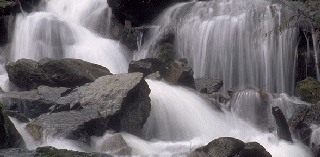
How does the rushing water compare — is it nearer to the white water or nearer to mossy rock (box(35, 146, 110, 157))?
the white water

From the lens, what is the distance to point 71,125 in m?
7.45

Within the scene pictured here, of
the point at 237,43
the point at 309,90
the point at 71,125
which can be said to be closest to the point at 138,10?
the point at 237,43

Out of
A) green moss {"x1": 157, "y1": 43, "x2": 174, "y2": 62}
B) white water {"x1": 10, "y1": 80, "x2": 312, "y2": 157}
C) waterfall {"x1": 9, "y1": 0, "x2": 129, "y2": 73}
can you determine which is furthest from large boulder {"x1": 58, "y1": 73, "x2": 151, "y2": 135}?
waterfall {"x1": 9, "y1": 0, "x2": 129, "y2": 73}

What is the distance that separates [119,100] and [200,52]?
22.4ft

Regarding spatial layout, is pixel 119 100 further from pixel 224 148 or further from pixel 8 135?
pixel 224 148

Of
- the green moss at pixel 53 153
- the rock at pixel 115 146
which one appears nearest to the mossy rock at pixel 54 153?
the green moss at pixel 53 153

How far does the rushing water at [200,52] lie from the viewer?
32.8ft

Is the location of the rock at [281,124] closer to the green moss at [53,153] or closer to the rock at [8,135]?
the green moss at [53,153]

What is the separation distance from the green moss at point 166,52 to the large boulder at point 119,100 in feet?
17.3

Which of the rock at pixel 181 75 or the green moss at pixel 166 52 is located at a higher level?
the green moss at pixel 166 52

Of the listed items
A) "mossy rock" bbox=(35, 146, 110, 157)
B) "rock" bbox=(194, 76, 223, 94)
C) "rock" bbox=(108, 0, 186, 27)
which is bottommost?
"mossy rock" bbox=(35, 146, 110, 157)

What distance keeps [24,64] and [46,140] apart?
4425mm

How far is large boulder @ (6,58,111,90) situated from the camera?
10.7 metres

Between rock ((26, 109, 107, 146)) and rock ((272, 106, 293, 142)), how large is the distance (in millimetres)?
3260
